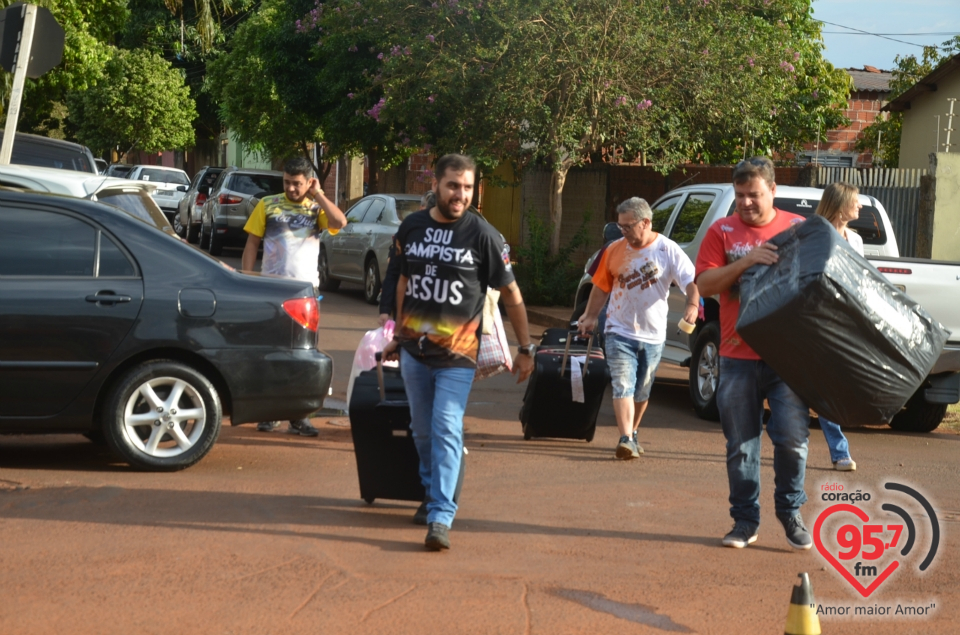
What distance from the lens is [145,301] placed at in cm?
728

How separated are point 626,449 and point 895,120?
25.4 meters

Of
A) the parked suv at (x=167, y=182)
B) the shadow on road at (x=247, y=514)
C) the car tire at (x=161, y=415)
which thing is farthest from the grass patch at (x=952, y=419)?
the parked suv at (x=167, y=182)

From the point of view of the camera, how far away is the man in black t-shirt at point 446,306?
5914 mm

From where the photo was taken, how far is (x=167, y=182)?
33562mm

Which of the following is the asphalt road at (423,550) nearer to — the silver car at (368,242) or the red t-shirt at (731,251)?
the red t-shirt at (731,251)

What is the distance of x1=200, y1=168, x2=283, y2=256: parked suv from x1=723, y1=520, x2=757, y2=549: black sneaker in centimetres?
1935

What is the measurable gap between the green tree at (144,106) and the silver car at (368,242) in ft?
100

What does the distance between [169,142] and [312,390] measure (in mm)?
44954

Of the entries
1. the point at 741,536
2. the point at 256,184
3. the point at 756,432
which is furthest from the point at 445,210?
the point at 256,184

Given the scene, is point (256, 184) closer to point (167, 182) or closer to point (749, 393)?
point (167, 182)

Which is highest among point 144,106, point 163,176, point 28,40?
point 144,106

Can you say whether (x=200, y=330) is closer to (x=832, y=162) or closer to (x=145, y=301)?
(x=145, y=301)

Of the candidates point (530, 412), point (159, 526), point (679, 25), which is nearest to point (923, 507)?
point (530, 412)

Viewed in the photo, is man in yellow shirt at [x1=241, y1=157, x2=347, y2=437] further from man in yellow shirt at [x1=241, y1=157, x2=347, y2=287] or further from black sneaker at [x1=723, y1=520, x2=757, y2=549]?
black sneaker at [x1=723, y1=520, x2=757, y2=549]
